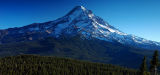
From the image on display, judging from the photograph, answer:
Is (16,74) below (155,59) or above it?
below

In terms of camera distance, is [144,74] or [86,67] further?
[86,67]

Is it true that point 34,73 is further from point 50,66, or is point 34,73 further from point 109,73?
point 109,73

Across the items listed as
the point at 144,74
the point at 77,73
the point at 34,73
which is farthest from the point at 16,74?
the point at 144,74

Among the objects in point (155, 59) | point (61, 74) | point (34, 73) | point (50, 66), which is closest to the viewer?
point (155, 59)

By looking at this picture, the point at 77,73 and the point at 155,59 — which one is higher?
the point at 155,59

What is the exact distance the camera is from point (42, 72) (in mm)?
154375

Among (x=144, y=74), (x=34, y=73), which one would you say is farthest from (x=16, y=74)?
(x=144, y=74)

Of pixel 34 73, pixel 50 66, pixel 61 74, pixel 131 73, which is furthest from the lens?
pixel 131 73

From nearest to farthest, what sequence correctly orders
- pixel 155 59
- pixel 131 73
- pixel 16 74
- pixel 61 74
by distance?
1. pixel 155 59
2. pixel 16 74
3. pixel 61 74
4. pixel 131 73

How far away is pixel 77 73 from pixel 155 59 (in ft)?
395

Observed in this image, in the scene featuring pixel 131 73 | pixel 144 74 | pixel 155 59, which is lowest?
pixel 131 73

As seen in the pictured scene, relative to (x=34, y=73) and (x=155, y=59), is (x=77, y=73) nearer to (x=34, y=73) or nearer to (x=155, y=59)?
(x=34, y=73)

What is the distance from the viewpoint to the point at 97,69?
197 metres

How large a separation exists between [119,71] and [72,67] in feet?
166
